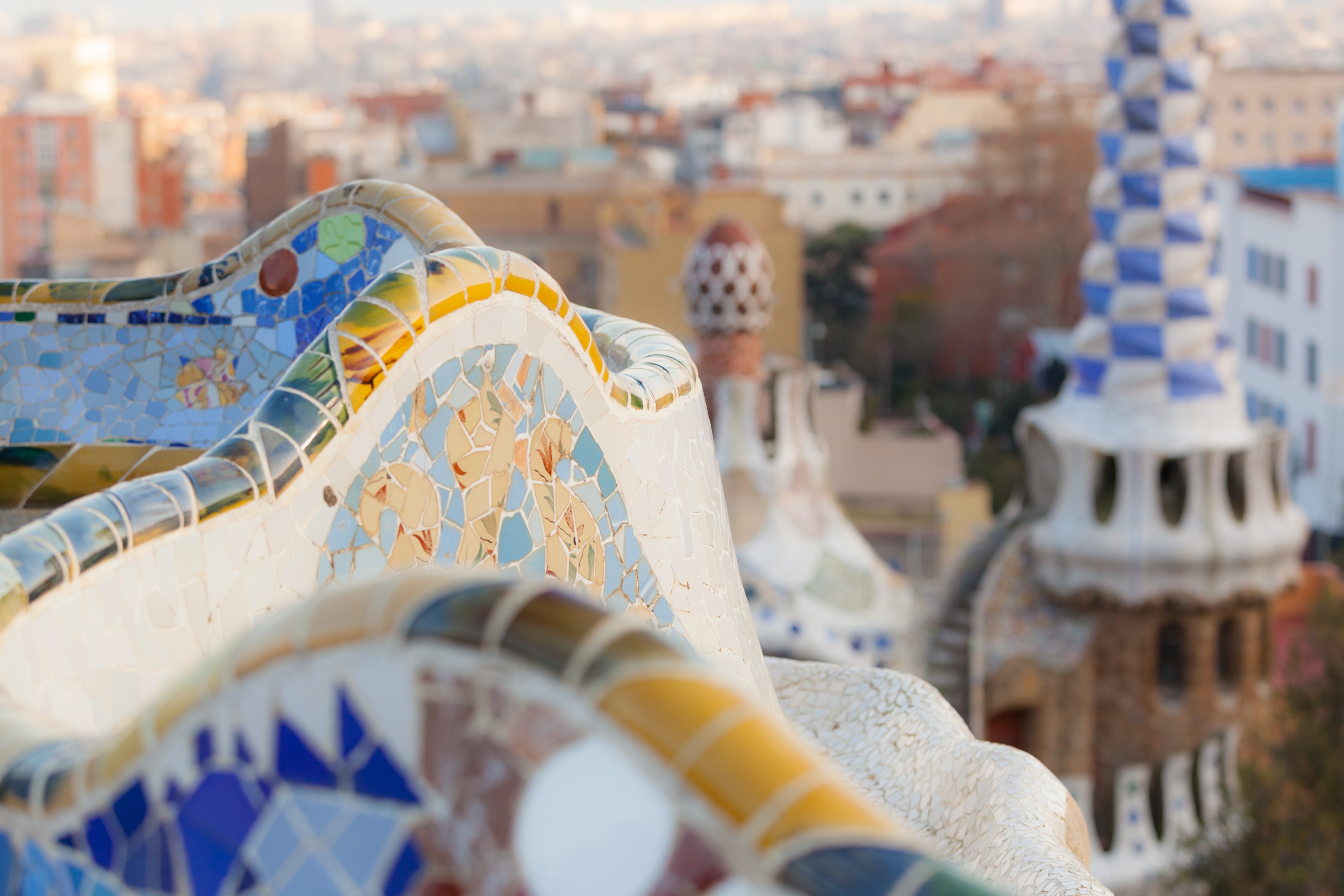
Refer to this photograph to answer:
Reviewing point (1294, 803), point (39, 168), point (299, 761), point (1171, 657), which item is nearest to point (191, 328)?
point (299, 761)

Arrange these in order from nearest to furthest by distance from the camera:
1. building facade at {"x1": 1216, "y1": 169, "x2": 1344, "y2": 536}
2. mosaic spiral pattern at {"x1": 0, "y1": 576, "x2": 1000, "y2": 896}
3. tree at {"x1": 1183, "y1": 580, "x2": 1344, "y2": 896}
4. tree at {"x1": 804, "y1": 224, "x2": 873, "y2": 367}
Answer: mosaic spiral pattern at {"x1": 0, "y1": 576, "x2": 1000, "y2": 896}
tree at {"x1": 1183, "y1": 580, "x2": 1344, "y2": 896}
building facade at {"x1": 1216, "y1": 169, "x2": 1344, "y2": 536}
tree at {"x1": 804, "y1": 224, "x2": 873, "y2": 367}

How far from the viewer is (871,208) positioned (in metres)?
40.6

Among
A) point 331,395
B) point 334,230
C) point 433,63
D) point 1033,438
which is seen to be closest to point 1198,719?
point 1033,438

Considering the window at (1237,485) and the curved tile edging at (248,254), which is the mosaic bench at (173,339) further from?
the window at (1237,485)

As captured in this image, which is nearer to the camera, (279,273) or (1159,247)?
(279,273)

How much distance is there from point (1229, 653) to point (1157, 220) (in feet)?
5.49

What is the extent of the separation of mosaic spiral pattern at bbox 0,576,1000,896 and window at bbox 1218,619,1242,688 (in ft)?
22.5

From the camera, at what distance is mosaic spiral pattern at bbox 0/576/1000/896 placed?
115cm

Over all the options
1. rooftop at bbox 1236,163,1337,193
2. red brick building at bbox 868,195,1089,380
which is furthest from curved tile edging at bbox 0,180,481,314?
red brick building at bbox 868,195,1089,380

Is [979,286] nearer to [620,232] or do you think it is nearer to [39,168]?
[620,232]

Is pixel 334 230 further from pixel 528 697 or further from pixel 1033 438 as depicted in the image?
pixel 1033 438

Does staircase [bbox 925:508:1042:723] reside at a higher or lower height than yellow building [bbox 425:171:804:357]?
higher

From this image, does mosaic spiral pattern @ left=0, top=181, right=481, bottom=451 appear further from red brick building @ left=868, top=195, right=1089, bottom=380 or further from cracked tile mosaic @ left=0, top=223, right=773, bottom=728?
red brick building @ left=868, top=195, right=1089, bottom=380

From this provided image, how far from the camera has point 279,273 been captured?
265 centimetres
